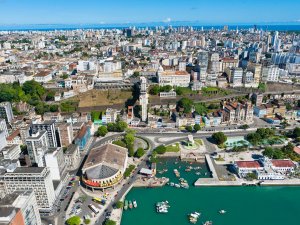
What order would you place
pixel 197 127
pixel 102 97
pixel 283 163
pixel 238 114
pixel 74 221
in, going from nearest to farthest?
pixel 74 221 < pixel 283 163 < pixel 197 127 < pixel 238 114 < pixel 102 97

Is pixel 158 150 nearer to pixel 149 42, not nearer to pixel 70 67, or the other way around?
pixel 70 67

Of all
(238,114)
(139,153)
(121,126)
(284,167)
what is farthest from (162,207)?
(238,114)

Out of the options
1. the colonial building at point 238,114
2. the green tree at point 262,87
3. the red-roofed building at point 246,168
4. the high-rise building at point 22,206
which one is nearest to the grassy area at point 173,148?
the red-roofed building at point 246,168

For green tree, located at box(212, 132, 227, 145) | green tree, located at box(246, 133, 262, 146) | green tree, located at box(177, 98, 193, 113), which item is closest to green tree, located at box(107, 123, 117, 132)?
green tree, located at box(177, 98, 193, 113)

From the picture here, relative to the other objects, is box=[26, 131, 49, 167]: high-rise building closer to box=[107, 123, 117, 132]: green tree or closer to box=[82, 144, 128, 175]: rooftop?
box=[82, 144, 128, 175]: rooftop

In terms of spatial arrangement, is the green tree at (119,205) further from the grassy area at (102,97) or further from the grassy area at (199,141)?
the grassy area at (102,97)

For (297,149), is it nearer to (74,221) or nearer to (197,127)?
(197,127)

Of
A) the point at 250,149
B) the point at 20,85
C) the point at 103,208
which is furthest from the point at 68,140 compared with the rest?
the point at 20,85
